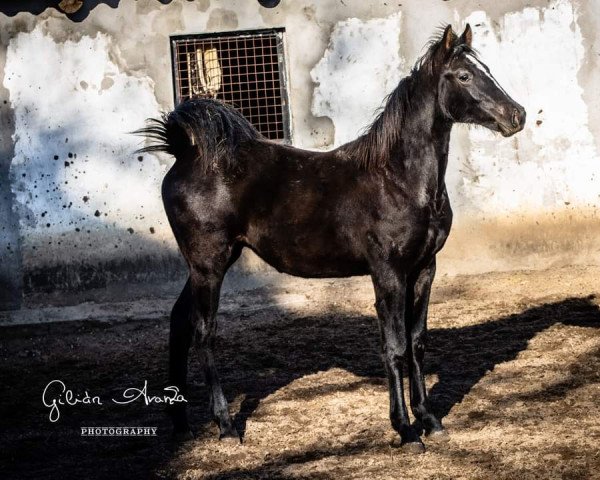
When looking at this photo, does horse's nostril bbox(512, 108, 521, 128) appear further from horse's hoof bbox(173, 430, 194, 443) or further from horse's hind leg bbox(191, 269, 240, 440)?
horse's hoof bbox(173, 430, 194, 443)

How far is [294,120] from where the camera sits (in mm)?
10266

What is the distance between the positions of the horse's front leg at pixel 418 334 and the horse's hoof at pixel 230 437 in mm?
1074

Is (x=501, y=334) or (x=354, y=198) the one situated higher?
(x=354, y=198)

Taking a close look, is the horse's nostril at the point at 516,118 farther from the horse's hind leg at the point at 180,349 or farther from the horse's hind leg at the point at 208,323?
the horse's hind leg at the point at 180,349

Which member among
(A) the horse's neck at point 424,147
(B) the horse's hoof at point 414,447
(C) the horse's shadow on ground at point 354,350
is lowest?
(C) the horse's shadow on ground at point 354,350

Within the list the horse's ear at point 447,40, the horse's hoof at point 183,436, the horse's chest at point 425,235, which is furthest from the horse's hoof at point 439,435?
the horse's ear at point 447,40

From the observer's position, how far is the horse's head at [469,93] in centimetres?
537

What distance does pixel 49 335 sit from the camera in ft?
30.8

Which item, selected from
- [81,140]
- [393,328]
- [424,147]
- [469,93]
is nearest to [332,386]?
[393,328]

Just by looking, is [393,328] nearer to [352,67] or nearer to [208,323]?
[208,323]

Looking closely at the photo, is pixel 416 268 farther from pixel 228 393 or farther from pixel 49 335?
pixel 49 335

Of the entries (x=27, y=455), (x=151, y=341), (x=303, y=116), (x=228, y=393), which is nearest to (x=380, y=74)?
(x=303, y=116)

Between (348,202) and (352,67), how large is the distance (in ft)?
16.2

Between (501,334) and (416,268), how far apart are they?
2.70 m
